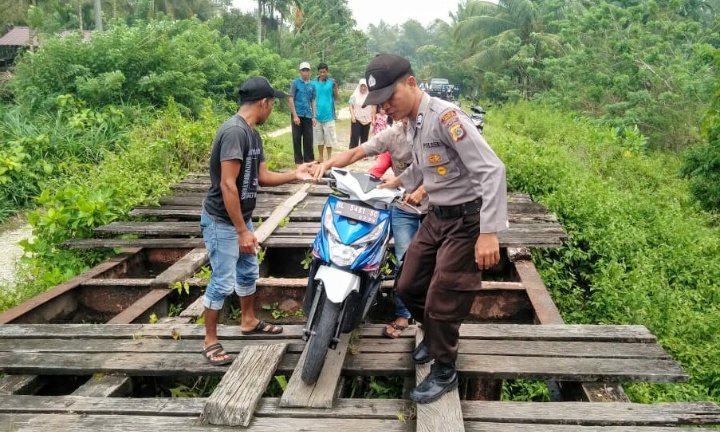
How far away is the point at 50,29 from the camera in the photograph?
45.1ft

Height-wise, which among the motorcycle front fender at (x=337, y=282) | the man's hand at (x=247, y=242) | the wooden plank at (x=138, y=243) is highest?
the man's hand at (x=247, y=242)

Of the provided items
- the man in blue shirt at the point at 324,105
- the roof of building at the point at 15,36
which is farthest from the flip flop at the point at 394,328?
the roof of building at the point at 15,36

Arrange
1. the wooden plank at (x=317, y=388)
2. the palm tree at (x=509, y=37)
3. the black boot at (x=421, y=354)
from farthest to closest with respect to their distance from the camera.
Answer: the palm tree at (x=509, y=37) → the black boot at (x=421, y=354) → the wooden plank at (x=317, y=388)

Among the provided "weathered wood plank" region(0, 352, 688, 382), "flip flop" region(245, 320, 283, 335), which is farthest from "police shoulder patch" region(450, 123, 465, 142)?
"flip flop" region(245, 320, 283, 335)

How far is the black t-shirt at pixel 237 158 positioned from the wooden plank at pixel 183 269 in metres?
1.54

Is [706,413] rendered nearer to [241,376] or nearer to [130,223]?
[241,376]

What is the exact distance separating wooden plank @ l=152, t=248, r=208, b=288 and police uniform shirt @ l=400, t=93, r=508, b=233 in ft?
8.26

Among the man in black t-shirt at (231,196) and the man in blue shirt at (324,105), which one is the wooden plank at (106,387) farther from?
the man in blue shirt at (324,105)

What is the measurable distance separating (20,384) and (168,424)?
1.08 m

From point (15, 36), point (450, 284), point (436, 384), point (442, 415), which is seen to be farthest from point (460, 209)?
point (15, 36)

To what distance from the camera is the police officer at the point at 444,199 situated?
252 cm

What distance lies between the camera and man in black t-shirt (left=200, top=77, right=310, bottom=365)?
288cm

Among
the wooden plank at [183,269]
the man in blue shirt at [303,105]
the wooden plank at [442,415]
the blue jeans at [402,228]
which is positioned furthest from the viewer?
the man in blue shirt at [303,105]

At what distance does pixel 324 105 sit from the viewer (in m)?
9.23
